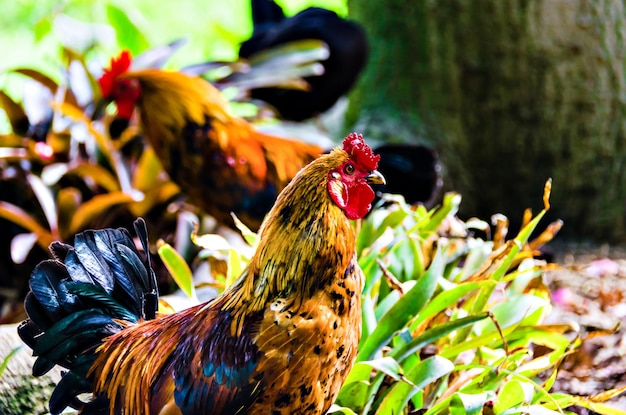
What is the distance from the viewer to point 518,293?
284 centimetres

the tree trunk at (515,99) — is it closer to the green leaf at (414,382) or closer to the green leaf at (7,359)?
the green leaf at (414,382)

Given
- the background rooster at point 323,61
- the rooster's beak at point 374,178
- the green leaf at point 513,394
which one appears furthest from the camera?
the background rooster at point 323,61

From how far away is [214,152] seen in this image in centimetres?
348

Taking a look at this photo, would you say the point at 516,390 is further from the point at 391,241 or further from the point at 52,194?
the point at 52,194

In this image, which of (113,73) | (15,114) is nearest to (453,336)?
(113,73)

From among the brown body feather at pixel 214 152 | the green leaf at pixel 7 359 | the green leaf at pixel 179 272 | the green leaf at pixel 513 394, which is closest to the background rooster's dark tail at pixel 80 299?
the green leaf at pixel 7 359

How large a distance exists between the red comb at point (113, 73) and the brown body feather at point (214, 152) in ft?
0.82

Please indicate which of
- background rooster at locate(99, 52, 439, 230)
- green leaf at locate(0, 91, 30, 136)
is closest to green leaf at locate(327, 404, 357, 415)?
background rooster at locate(99, 52, 439, 230)

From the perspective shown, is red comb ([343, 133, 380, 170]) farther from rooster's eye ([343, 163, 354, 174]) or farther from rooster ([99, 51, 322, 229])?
rooster ([99, 51, 322, 229])

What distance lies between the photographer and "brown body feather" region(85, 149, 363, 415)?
1736mm

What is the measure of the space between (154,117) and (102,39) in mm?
1437

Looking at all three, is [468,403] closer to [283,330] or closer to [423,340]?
[423,340]

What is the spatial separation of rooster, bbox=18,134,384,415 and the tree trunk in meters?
2.88

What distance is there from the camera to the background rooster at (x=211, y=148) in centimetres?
348
